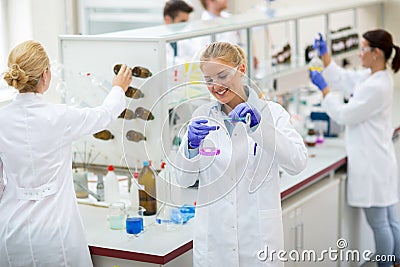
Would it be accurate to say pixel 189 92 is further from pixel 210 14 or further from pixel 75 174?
Result: pixel 210 14

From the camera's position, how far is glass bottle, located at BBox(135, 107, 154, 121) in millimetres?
2943

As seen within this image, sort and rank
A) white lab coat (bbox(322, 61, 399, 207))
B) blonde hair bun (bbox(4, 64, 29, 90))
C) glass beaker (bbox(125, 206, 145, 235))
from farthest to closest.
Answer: white lab coat (bbox(322, 61, 399, 207)), glass beaker (bbox(125, 206, 145, 235)), blonde hair bun (bbox(4, 64, 29, 90))

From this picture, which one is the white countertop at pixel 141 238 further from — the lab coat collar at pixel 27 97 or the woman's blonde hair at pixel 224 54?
the woman's blonde hair at pixel 224 54

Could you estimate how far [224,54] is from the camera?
7.69 feet

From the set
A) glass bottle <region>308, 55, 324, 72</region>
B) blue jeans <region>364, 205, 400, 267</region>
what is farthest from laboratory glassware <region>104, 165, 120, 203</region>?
glass bottle <region>308, 55, 324, 72</region>

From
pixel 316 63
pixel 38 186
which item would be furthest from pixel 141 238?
pixel 316 63

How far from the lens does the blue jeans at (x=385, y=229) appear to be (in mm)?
3795

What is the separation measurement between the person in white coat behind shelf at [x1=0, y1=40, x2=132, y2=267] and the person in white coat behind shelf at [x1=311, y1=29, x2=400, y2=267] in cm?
168

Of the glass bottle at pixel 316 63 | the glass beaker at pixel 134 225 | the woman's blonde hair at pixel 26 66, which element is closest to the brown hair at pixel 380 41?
the glass bottle at pixel 316 63

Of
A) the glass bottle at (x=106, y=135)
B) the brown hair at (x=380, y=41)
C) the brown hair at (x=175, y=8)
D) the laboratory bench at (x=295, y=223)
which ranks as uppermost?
the brown hair at (x=175, y=8)

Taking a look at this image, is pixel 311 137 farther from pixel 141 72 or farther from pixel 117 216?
pixel 117 216

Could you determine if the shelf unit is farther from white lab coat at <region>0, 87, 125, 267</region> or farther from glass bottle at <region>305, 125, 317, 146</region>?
glass bottle at <region>305, 125, 317, 146</region>

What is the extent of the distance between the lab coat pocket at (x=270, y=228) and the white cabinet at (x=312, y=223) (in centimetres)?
78

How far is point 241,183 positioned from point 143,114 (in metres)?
0.69
